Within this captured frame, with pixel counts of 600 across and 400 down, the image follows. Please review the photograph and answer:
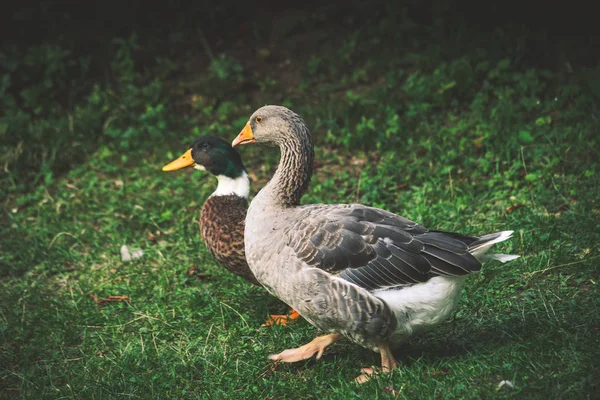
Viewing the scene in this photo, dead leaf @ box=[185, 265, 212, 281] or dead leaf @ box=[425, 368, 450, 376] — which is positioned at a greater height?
dead leaf @ box=[425, 368, 450, 376]

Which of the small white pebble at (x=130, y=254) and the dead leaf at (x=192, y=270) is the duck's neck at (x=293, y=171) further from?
the small white pebble at (x=130, y=254)

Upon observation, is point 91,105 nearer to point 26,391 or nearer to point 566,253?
point 26,391

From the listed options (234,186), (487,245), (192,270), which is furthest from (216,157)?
(487,245)

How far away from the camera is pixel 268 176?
23.8 ft

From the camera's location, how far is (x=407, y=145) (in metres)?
7.19

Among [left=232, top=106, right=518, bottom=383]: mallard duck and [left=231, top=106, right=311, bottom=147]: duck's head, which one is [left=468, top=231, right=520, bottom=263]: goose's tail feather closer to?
[left=232, top=106, right=518, bottom=383]: mallard duck

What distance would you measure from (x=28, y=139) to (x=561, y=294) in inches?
232

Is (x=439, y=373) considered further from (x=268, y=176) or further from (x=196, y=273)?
(x=268, y=176)

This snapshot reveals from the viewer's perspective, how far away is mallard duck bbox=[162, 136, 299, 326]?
5.06 m

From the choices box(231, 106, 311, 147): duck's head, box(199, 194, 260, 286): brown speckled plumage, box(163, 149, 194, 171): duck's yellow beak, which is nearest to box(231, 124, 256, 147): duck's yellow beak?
box(231, 106, 311, 147): duck's head

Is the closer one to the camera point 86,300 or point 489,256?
point 489,256

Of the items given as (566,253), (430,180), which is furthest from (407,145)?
(566,253)

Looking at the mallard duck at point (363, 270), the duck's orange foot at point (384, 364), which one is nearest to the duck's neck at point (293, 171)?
the mallard duck at point (363, 270)

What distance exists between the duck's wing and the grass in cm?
53
